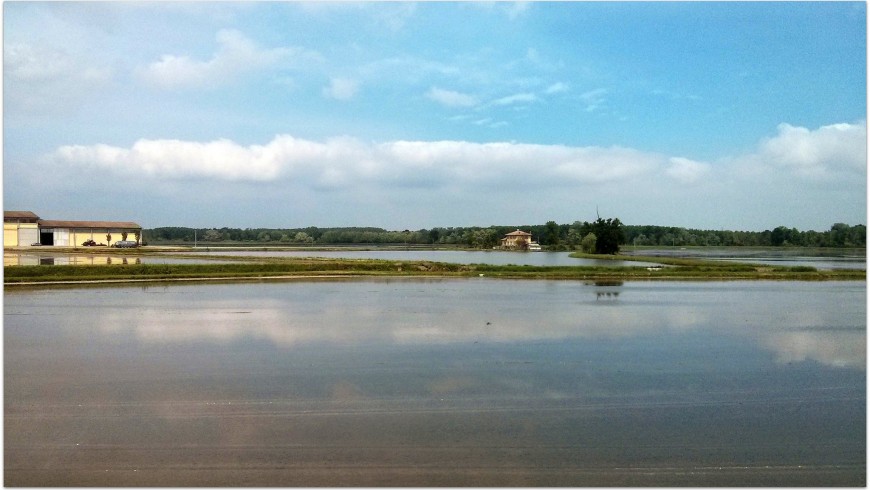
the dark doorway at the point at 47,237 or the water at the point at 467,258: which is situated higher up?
the dark doorway at the point at 47,237

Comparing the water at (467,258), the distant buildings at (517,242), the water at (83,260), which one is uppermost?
the distant buildings at (517,242)

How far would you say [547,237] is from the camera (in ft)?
409

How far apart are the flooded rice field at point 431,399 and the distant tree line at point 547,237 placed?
7294cm

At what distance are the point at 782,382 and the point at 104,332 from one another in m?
15.3

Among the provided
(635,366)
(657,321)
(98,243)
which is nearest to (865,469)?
(635,366)

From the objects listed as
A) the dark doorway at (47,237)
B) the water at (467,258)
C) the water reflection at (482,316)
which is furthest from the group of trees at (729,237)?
the dark doorway at (47,237)

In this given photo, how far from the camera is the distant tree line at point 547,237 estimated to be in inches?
4557

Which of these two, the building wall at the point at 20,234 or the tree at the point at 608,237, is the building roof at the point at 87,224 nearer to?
the building wall at the point at 20,234

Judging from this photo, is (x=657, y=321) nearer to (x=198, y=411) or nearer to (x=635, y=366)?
(x=635, y=366)

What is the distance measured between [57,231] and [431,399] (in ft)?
262

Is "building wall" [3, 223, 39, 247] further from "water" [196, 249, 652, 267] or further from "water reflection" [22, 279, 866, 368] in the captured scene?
"water reflection" [22, 279, 866, 368]

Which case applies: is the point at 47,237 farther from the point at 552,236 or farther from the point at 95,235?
the point at 552,236

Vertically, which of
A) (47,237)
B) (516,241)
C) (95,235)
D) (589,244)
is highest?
(95,235)

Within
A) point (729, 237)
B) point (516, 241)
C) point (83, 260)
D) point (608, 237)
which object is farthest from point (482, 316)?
point (729, 237)
